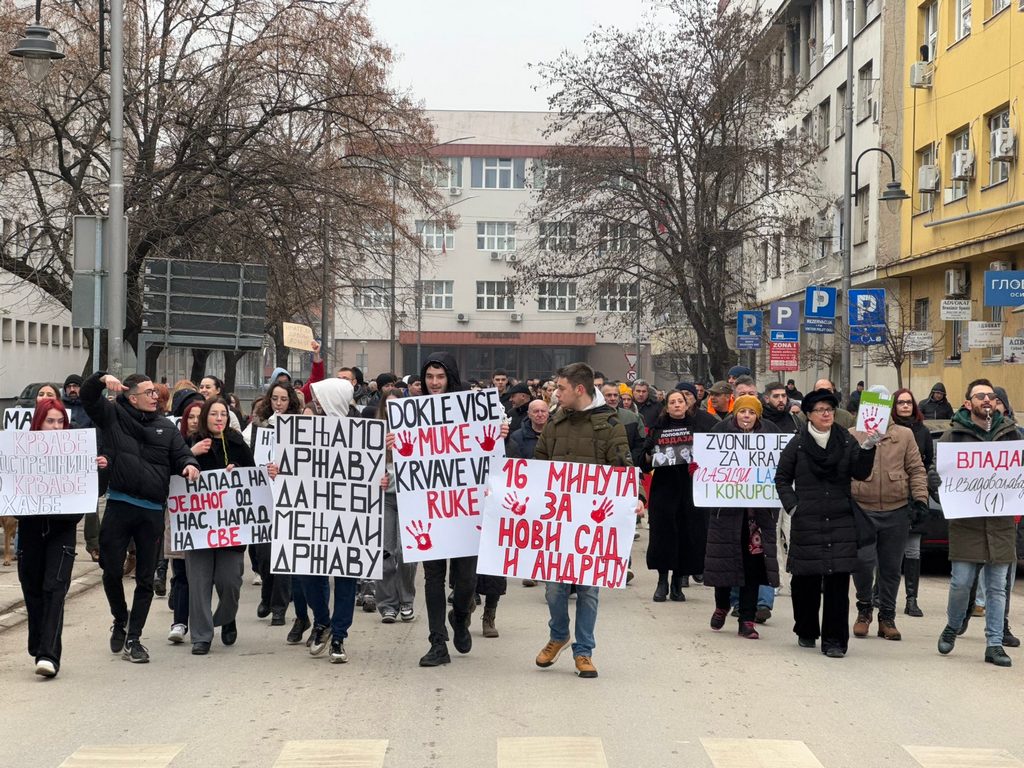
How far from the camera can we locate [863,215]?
3894cm

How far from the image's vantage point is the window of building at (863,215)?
38.4m

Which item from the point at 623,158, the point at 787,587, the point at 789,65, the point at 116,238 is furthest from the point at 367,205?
the point at 789,65

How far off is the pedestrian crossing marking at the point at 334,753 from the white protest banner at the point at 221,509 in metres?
3.46

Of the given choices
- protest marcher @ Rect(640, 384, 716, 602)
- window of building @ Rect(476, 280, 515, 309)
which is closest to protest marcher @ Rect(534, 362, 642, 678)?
protest marcher @ Rect(640, 384, 716, 602)

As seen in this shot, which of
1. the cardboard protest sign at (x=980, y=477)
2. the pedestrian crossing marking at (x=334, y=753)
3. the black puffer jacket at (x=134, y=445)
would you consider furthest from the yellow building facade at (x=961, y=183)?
the pedestrian crossing marking at (x=334, y=753)

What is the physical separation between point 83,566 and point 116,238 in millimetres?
3932

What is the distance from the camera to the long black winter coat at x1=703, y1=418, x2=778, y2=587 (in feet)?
38.4

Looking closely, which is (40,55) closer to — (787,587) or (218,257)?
(218,257)

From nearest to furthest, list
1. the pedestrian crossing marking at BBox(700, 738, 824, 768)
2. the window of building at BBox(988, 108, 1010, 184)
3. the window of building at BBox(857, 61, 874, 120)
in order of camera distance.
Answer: the pedestrian crossing marking at BBox(700, 738, 824, 768), the window of building at BBox(988, 108, 1010, 184), the window of building at BBox(857, 61, 874, 120)

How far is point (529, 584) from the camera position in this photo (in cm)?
1514

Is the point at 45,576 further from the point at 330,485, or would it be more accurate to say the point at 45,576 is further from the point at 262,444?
the point at 262,444

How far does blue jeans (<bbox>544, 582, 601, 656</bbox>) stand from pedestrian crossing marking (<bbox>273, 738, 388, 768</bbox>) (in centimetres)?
235

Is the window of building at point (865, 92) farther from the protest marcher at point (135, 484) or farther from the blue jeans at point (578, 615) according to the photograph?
the protest marcher at point (135, 484)

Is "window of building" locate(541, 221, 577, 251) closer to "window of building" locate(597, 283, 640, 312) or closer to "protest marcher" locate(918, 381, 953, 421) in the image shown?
"window of building" locate(597, 283, 640, 312)
